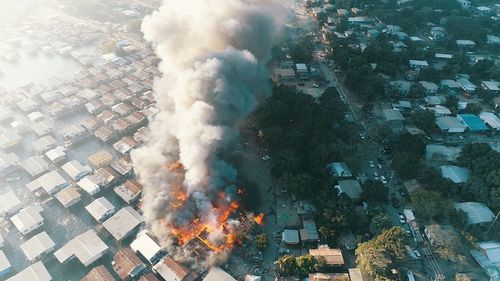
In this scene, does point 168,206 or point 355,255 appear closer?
point 355,255

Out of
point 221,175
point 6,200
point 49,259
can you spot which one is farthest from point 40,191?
point 221,175

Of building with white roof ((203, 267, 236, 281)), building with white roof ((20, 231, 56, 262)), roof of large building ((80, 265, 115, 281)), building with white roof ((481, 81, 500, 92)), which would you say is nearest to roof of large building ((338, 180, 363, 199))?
building with white roof ((203, 267, 236, 281))

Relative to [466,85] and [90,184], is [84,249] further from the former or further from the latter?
[466,85]

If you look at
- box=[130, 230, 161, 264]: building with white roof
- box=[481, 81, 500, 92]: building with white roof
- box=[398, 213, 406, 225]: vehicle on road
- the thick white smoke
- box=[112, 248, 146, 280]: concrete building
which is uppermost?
the thick white smoke

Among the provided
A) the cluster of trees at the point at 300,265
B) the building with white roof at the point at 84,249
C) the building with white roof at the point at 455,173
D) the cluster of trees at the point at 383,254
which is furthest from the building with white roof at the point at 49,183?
the building with white roof at the point at 455,173

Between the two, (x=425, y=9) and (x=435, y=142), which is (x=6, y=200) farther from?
(x=425, y=9)

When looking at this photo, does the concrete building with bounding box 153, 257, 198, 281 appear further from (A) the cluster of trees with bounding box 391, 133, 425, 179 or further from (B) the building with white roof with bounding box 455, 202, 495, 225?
(B) the building with white roof with bounding box 455, 202, 495, 225

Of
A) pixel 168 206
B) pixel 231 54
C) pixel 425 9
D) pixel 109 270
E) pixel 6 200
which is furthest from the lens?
pixel 425 9
